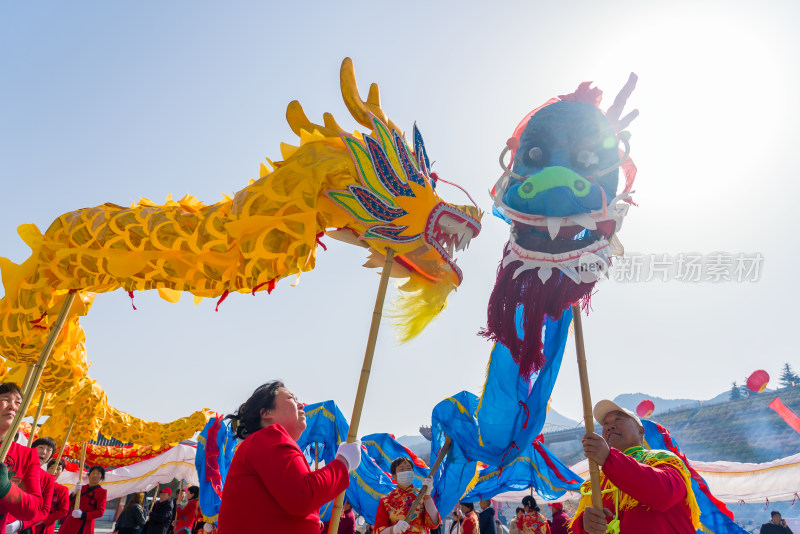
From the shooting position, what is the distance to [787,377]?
96.3 feet

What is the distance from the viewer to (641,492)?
1949 millimetres

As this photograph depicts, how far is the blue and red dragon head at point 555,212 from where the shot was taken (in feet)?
9.84

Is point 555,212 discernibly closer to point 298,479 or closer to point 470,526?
point 298,479

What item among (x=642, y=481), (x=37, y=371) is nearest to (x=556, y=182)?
(x=642, y=481)

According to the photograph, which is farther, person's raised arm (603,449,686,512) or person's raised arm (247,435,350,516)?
person's raised arm (603,449,686,512)

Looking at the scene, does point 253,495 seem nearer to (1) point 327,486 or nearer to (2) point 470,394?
(1) point 327,486

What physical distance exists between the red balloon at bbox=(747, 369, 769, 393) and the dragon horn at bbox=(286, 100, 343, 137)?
17.2m

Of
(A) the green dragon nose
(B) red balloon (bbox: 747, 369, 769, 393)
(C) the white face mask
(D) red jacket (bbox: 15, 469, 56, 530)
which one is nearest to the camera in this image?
(D) red jacket (bbox: 15, 469, 56, 530)

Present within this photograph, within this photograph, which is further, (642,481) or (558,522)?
(558,522)

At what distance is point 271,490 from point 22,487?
1.63 metres

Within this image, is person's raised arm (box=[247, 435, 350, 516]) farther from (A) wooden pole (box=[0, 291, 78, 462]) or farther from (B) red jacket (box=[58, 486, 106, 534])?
(B) red jacket (box=[58, 486, 106, 534])

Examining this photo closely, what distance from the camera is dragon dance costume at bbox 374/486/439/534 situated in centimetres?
388

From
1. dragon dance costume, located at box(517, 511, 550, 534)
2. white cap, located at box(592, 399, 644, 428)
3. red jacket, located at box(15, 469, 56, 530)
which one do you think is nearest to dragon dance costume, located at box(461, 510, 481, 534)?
dragon dance costume, located at box(517, 511, 550, 534)

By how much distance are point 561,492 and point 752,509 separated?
18.8m
